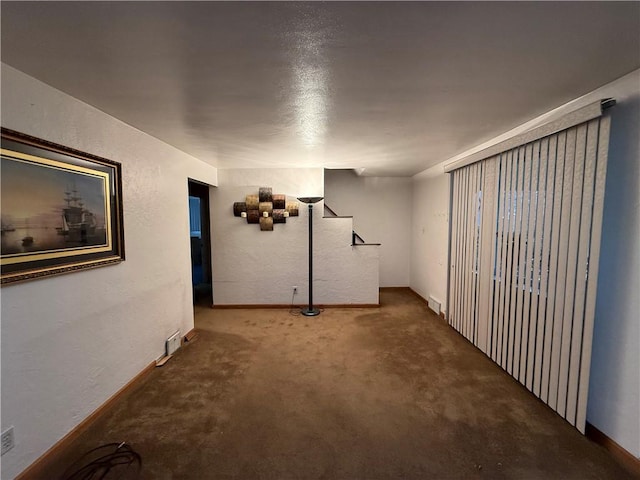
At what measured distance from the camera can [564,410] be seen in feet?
5.98

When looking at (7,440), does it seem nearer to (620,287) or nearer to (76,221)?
(76,221)

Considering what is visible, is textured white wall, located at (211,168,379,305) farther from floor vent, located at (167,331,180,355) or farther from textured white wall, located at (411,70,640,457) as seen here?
textured white wall, located at (411,70,640,457)

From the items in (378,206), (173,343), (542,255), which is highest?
(378,206)

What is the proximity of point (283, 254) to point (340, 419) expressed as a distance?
2.65 meters

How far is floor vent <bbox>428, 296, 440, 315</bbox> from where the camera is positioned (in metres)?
3.91

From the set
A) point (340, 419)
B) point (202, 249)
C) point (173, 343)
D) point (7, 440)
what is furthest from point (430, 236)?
point (202, 249)

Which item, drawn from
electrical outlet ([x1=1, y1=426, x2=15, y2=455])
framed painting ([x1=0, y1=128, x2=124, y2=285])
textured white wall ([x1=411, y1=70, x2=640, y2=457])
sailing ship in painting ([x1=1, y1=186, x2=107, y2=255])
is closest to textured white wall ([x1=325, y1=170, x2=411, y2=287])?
textured white wall ([x1=411, y1=70, x2=640, y2=457])

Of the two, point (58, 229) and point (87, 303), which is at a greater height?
point (58, 229)

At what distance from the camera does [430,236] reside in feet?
14.0

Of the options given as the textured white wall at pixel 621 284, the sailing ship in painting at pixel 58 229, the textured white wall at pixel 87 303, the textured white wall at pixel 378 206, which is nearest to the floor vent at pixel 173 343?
the textured white wall at pixel 87 303

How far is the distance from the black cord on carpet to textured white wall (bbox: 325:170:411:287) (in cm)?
430

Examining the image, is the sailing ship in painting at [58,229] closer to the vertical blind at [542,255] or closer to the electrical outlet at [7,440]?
the electrical outlet at [7,440]

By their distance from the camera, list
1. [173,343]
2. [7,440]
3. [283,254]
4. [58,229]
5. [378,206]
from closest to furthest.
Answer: [7,440] → [58,229] → [173,343] → [283,254] → [378,206]

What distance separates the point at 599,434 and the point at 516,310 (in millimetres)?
859
